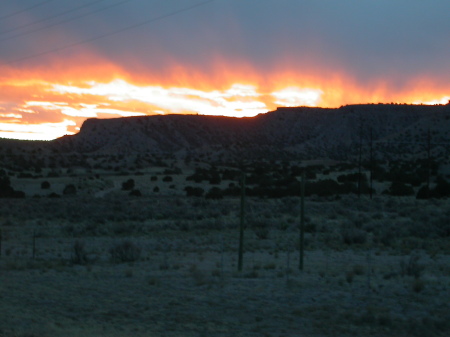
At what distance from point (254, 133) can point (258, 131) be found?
5.78 ft

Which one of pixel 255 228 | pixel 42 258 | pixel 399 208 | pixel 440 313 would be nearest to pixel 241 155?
pixel 399 208

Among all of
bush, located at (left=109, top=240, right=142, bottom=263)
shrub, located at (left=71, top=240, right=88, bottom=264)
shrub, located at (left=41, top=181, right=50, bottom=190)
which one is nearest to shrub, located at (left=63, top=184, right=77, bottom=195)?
shrub, located at (left=41, top=181, right=50, bottom=190)

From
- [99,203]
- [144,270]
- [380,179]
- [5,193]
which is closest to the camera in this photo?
[144,270]

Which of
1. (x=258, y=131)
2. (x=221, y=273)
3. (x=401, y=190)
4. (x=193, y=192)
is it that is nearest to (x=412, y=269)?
(x=221, y=273)

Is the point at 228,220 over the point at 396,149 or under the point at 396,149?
under

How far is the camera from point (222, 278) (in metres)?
22.2

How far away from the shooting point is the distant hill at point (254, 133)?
513 ft

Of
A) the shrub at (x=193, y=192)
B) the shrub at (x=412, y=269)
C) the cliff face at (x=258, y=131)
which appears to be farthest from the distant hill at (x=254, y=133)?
the shrub at (x=412, y=269)

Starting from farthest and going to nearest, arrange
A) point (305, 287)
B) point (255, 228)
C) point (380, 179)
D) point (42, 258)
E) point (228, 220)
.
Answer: point (380, 179) < point (228, 220) < point (255, 228) < point (42, 258) < point (305, 287)

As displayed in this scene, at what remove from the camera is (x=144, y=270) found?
81.6ft

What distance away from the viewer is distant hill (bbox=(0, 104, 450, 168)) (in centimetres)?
15650

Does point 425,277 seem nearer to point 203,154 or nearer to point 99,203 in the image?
point 99,203

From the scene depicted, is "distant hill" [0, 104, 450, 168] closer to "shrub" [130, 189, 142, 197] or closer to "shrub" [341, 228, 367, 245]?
"shrub" [130, 189, 142, 197]

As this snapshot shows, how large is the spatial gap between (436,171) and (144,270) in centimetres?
7349
